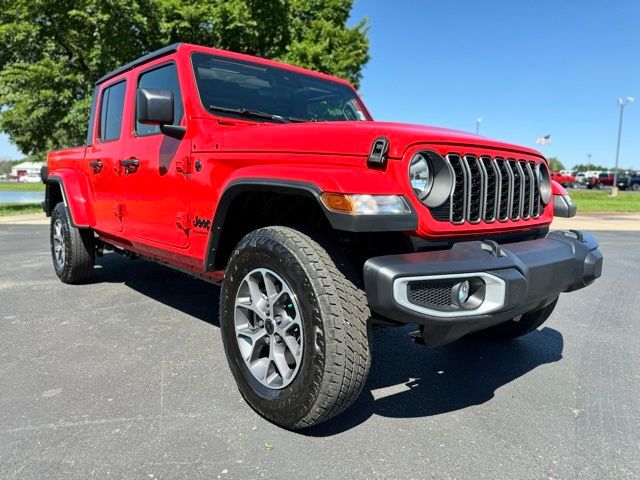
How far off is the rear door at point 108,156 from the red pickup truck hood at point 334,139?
177cm

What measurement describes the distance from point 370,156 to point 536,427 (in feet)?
5.13

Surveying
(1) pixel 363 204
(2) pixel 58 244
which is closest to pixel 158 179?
(1) pixel 363 204

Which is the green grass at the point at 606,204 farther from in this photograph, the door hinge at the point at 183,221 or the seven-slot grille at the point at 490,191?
the door hinge at the point at 183,221

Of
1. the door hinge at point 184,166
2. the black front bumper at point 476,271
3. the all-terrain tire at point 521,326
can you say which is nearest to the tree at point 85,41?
the door hinge at point 184,166

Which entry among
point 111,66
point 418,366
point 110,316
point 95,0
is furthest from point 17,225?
point 418,366

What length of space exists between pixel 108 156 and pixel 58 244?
175 centimetres

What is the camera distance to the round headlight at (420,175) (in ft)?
7.27

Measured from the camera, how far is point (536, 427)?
7.98 feet

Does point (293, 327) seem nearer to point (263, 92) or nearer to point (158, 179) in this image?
point (158, 179)

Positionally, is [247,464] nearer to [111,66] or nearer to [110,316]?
[110,316]

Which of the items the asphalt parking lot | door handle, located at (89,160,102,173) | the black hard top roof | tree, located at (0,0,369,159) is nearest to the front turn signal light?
the asphalt parking lot

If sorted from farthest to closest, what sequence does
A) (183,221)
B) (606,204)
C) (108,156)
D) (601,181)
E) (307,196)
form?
(601,181) < (606,204) < (108,156) < (183,221) < (307,196)

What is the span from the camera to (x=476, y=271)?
206 centimetres

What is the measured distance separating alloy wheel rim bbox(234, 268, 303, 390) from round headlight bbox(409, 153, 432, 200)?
28.9 inches
